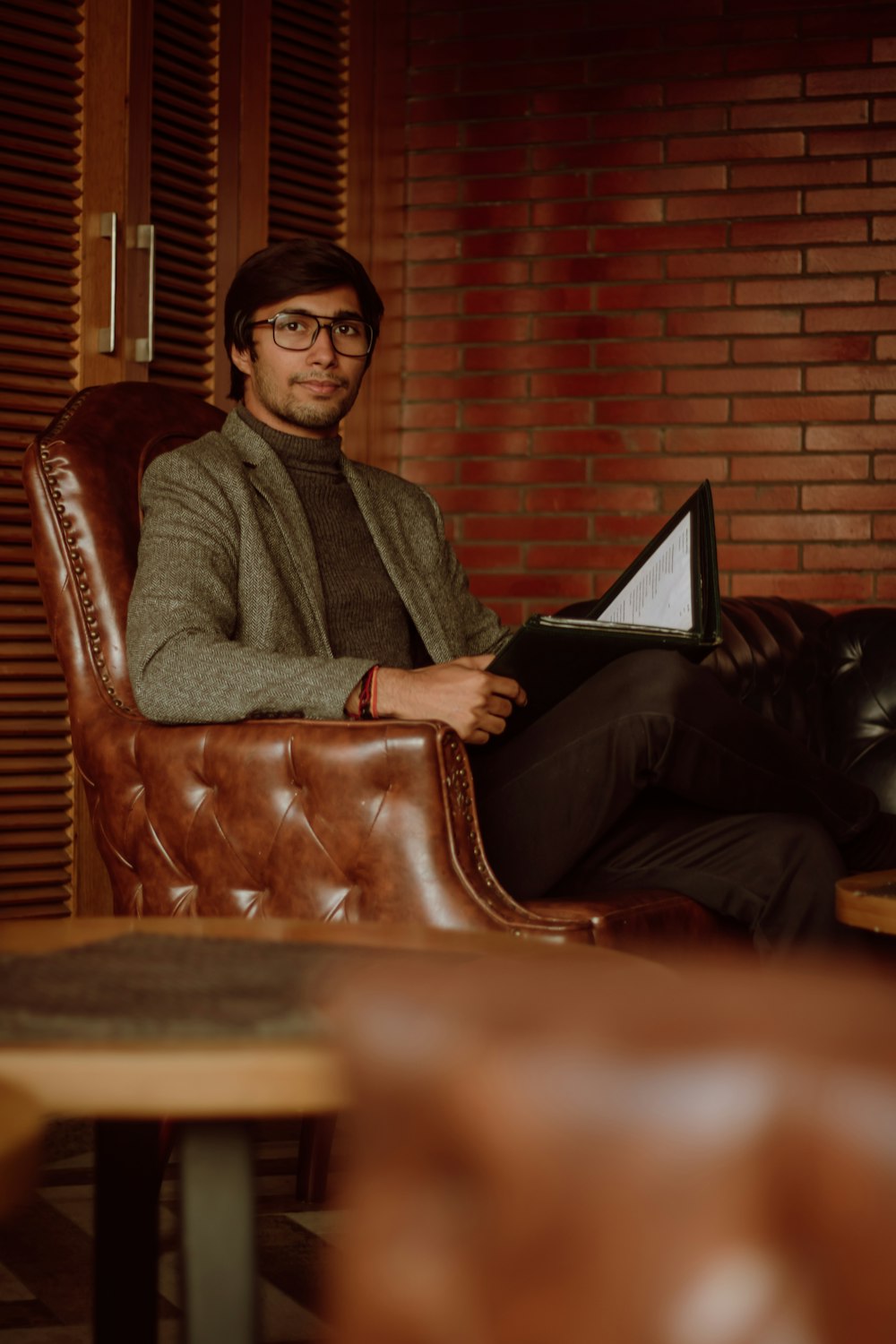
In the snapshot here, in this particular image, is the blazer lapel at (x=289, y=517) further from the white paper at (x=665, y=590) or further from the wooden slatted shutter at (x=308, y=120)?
the wooden slatted shutter at (x=308, y=120)

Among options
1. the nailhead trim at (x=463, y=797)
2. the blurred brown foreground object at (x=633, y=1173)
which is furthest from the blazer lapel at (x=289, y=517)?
the blurred brown foreground object at (x=633, y=1173)

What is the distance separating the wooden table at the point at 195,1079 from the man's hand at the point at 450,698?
2.92 feet

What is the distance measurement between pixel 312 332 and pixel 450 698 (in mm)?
794

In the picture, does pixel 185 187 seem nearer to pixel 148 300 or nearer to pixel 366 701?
pixel 148 300

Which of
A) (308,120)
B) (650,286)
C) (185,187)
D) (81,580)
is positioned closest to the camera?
(81,580)

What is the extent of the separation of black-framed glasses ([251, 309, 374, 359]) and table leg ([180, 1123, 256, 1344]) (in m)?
1.75

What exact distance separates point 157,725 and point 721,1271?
1447 mm

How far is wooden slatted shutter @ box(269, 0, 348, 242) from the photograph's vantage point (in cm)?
320

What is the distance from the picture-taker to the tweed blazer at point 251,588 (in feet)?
5.82

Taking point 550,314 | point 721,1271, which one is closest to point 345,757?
point 721,1271

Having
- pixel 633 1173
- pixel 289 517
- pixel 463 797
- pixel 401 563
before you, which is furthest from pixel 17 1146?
pixel 401 563

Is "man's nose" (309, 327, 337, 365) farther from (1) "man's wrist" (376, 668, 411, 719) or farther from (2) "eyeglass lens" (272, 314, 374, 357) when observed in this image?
(1) "man's wrist" (376, 668, 411, 719)

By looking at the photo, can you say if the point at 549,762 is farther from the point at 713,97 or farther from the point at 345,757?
the point at 713,97

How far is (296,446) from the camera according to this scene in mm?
2334
